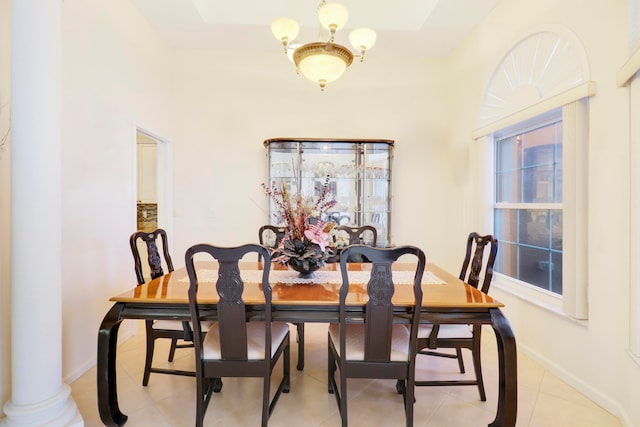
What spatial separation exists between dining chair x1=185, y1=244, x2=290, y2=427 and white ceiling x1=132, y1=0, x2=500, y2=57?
2.79m

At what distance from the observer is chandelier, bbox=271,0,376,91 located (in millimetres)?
2041

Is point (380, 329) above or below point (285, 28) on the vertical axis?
below

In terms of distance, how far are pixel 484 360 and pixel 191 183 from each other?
361 cm

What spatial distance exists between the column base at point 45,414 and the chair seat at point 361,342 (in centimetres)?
142

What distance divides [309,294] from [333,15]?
1.75m

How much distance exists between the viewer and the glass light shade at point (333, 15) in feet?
6.57

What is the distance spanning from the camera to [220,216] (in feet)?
13.0

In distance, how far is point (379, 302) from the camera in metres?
1.53

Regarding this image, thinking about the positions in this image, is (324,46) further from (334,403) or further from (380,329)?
(334,403)

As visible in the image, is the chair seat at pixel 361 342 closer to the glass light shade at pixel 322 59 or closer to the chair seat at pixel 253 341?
the chair seat at pixel 253 341

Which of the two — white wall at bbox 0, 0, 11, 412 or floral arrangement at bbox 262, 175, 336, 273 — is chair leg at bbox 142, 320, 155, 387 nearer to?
white wall at bbox 0, 0, 11, 412

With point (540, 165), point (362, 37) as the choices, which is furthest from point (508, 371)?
point (362, 37)

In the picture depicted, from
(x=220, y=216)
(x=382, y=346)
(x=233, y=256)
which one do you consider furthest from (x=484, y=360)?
(x=220, y=216)

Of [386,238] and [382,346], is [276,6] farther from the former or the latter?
[382,346]
